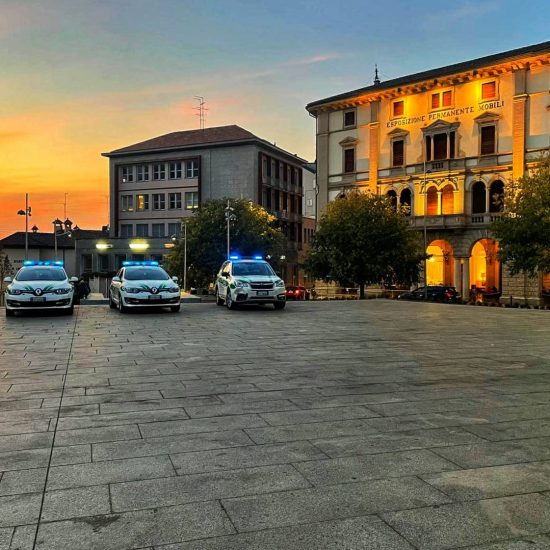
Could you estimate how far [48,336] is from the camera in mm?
12680

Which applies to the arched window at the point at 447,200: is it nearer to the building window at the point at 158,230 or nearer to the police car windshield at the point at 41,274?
the police car windshield at the point at 41,274

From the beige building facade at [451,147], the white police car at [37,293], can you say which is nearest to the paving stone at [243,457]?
the white police car at [37,293]

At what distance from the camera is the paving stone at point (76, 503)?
11.5 feet

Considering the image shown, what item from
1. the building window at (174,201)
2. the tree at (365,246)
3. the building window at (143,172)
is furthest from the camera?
the building window at (143,172)

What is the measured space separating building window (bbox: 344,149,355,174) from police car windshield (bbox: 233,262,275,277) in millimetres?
32637

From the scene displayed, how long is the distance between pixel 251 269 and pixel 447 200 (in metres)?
30.4

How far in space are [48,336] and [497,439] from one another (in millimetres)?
10061

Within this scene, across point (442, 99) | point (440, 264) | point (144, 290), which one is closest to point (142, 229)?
point (440, 264)

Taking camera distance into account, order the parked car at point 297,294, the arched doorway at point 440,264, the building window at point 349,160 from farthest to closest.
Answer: the building window at point 349,160, the parked car at point 297,294, the arched doorway at point 440,264

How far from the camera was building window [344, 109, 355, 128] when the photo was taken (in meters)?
52.0

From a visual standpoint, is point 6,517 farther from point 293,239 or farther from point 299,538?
point 293,239

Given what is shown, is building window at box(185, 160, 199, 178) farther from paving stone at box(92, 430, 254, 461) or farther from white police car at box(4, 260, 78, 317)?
paving stone at box(92, 430, 254, 461)

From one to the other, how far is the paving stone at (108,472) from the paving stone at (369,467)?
3.22 ft

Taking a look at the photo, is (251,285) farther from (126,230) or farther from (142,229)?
(126,230)
